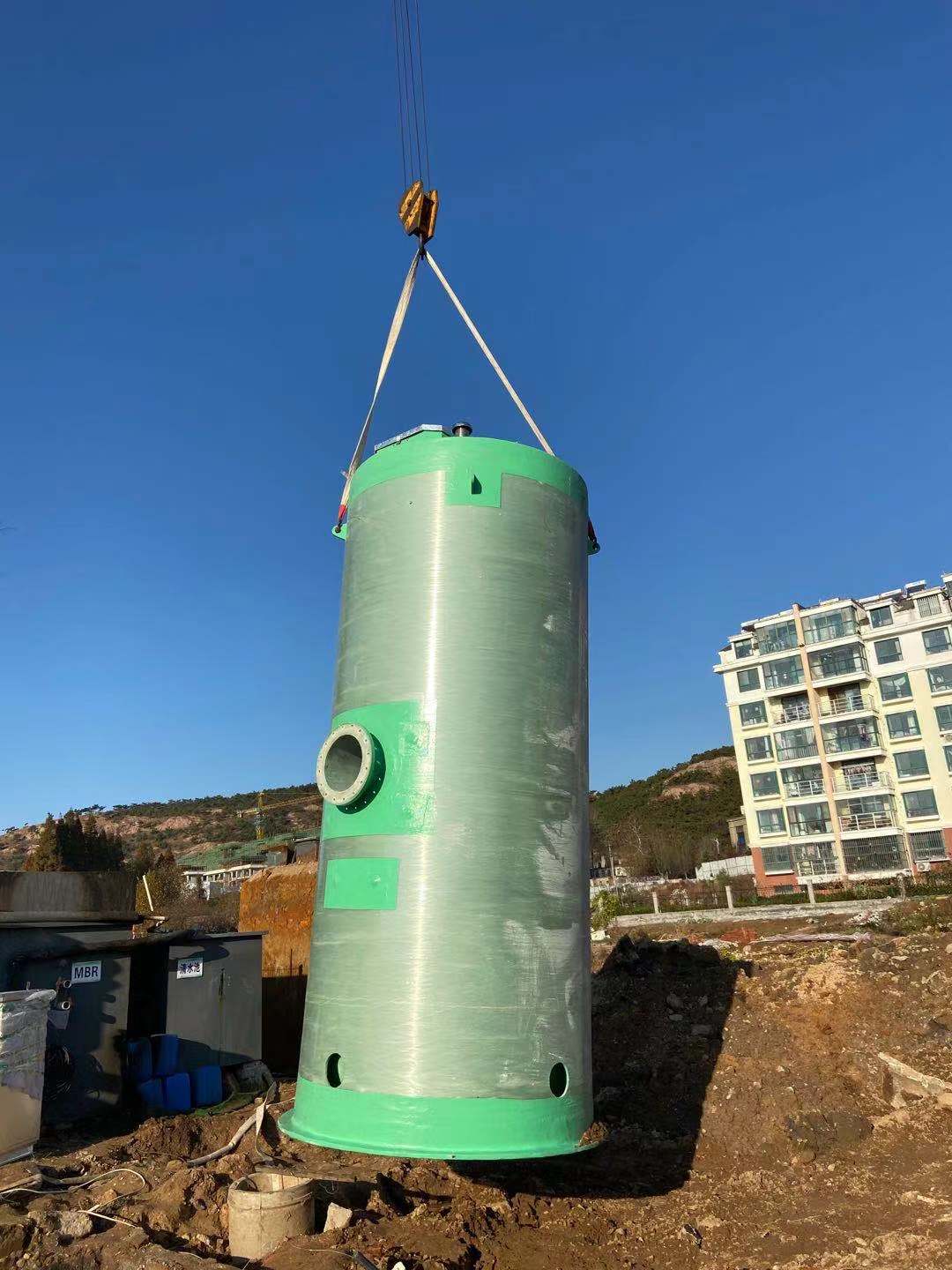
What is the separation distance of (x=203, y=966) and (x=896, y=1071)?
9.66m

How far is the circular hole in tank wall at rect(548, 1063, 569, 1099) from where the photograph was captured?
6044mm

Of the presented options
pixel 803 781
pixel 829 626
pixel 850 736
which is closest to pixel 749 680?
pixel 829 626

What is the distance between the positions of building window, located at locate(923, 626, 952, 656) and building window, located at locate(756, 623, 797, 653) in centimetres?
765

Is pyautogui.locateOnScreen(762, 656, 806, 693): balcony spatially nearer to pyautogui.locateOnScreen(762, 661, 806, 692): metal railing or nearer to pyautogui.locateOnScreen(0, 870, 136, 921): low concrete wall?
pyautogui.locateOnScreen(762, 661, 806, 692): metal railing

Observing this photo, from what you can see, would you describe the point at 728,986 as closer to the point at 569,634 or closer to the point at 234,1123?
the point at 234,1123

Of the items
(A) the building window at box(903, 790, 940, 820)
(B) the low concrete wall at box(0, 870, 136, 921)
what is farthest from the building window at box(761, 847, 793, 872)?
(B) the low concrete wall at box(0, 870, 136, 921)

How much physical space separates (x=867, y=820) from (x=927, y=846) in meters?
3.37

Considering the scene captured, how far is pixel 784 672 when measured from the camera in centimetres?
5509

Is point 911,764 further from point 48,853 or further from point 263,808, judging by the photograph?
point 263,808

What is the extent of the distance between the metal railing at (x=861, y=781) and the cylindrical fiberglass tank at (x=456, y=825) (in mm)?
49897

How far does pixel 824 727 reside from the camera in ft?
174

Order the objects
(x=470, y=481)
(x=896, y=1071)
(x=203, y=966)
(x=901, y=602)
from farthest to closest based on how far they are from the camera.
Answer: (x=901, y=602), (x=203, y=966), (x=896, y=1071), (x=470, y=481)

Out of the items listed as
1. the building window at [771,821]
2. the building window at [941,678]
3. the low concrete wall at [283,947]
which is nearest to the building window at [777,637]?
the building window at [941,678]

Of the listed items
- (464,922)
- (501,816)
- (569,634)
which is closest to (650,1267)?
(464,922)
